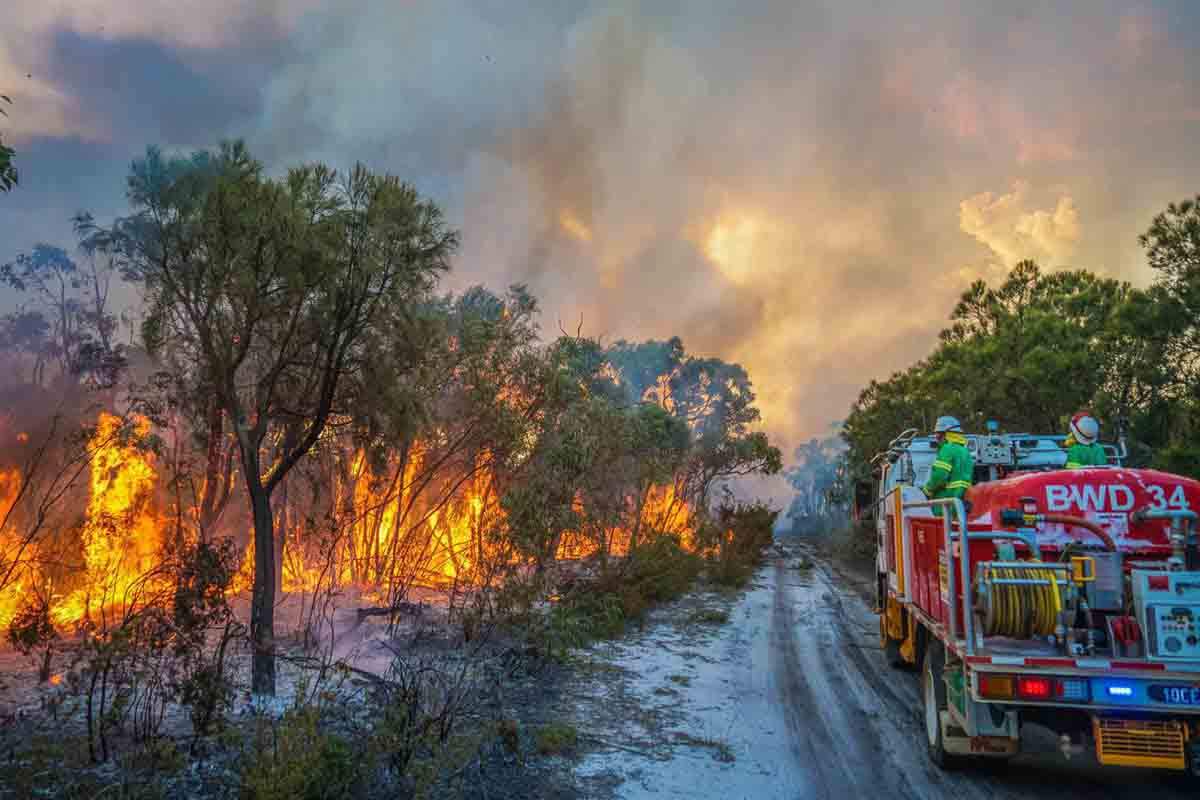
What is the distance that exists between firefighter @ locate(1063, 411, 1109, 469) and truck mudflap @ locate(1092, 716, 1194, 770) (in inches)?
110

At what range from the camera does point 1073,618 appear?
531cm

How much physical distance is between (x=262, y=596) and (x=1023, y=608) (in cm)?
735

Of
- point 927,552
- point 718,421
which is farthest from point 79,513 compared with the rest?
point 718,421

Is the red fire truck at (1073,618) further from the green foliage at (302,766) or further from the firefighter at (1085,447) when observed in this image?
the green foliage at (302,766)

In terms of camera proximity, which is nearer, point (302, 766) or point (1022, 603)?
point (302, 766)

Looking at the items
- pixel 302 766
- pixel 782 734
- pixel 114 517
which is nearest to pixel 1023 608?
pixel 782 734

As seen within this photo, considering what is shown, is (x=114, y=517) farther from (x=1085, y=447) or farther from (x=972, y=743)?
(x=1085, y=447)

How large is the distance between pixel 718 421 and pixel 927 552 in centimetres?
3620

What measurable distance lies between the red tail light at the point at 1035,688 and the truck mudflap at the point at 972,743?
2.17ft

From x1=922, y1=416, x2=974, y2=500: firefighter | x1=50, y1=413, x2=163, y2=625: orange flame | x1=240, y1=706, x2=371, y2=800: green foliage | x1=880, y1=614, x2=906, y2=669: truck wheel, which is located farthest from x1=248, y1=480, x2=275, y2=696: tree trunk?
x1=880, y1=614, x2=906, y2=669: truck wheel

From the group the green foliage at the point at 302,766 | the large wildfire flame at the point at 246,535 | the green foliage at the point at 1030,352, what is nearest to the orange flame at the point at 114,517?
the large wildfire flame at the point at 246,535

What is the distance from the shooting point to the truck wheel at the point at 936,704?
6426 millimetres

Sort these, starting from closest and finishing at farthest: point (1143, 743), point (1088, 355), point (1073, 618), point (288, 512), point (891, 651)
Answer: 1. point (1143, 743)
2. point (1073, 618)
3. point (891, 651)
4. point (1088, 355)
5. point (288, 512)

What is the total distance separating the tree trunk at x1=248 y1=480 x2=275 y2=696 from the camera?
780 centimetres
